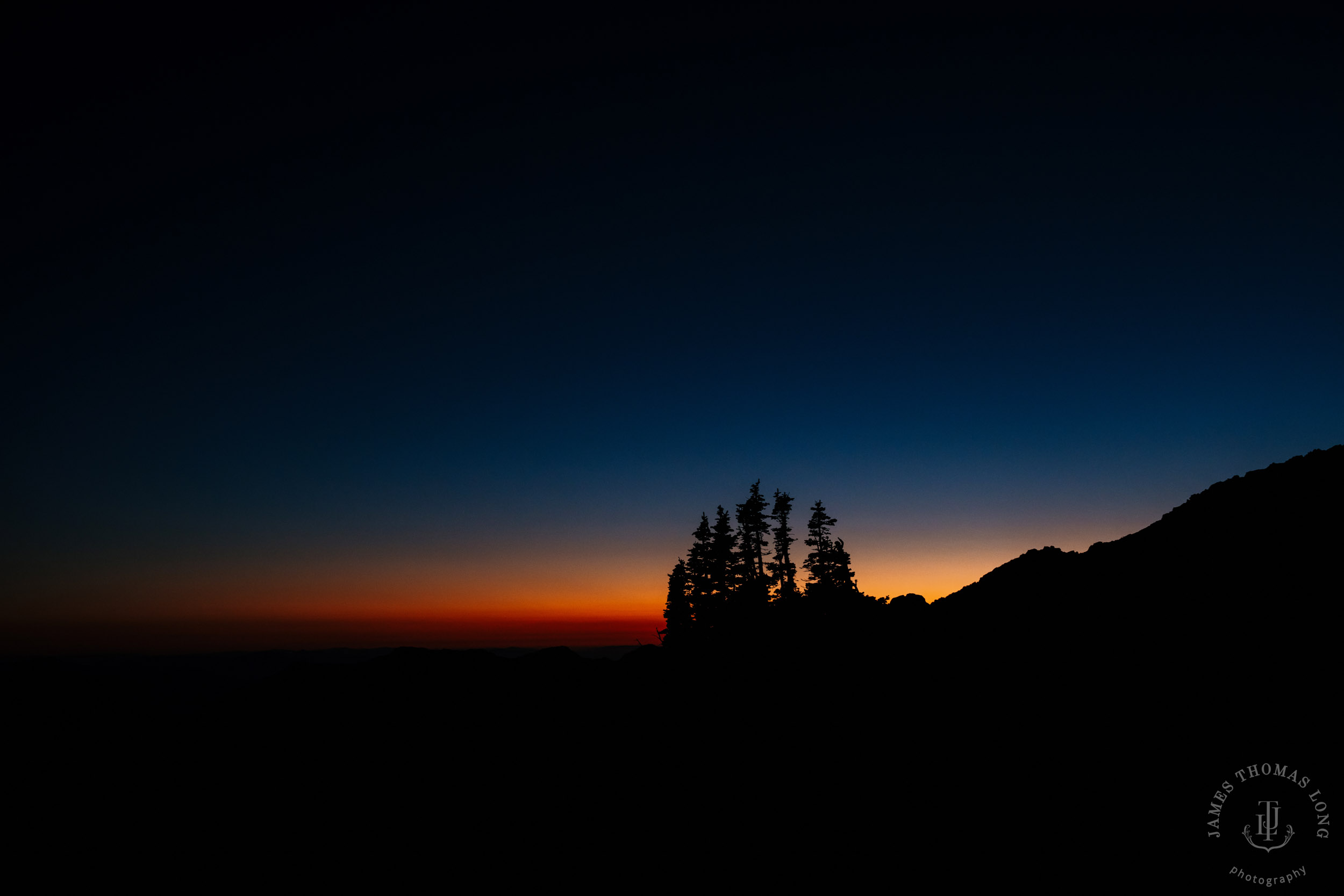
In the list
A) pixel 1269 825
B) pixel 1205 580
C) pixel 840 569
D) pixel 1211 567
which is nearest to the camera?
pixel 1269 825

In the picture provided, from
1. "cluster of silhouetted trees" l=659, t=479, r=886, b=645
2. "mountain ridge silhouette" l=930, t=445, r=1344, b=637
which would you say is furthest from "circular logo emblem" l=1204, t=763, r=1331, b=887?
"cluster of silhouetted trees" l=659, t=479, r=886, b=645

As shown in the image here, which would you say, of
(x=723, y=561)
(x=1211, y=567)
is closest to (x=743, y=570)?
(x=723, y=561)

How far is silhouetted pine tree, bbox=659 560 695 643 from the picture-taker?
58438 mm

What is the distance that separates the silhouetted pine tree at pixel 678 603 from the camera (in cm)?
5844

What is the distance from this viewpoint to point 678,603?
197ft

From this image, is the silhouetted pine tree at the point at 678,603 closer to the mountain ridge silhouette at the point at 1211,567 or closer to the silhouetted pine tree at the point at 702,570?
the silhouetted pine tree at the point at 702,570

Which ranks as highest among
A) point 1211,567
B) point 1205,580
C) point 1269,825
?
point 1211,567

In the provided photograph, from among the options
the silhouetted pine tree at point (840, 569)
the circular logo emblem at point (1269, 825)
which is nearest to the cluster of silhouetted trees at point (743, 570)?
the silhouetted pine tree at point (840, 569)

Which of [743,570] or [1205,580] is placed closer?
[1205,580]

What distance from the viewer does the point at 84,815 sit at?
107 ft

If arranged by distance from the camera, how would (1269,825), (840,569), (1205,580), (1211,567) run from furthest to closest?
(840,569) < (1211,567) < (1205,580) < (1269,825)

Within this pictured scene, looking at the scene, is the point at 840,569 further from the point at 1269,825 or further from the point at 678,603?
the point at 1269,825

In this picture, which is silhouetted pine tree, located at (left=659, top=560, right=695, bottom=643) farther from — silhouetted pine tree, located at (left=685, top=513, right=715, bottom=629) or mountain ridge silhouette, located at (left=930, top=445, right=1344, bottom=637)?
mountain ridge silhouette, located at (left=930, top=445, right=1344, bottom=637)

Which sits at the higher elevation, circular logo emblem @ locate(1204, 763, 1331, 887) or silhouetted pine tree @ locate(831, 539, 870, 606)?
silhouetted pine tree @ locate(831, 539, 870, 606)
